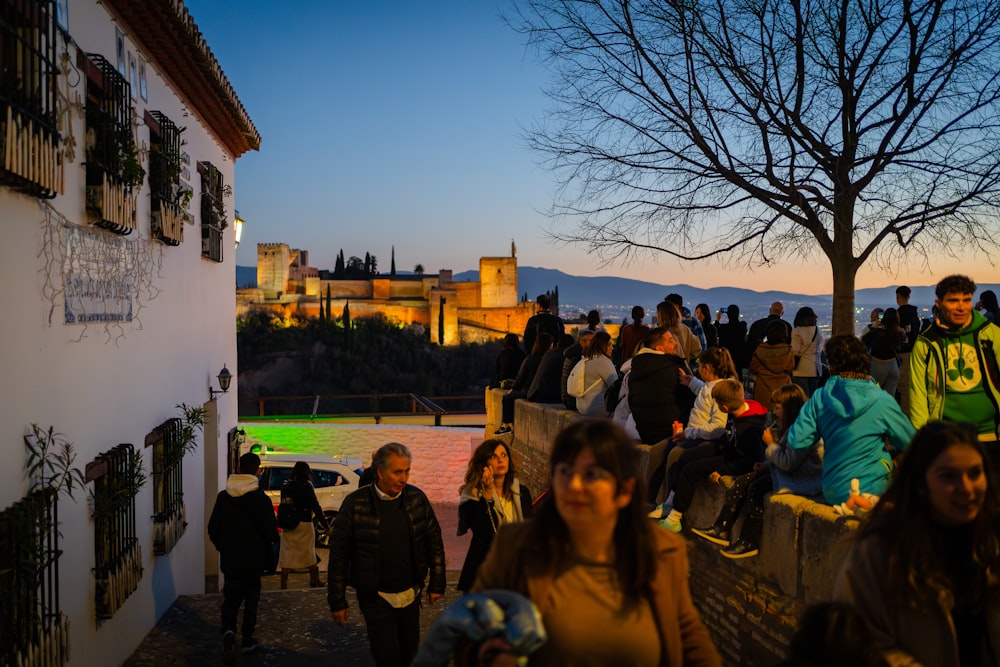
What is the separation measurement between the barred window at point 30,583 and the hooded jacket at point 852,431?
387 centimetres

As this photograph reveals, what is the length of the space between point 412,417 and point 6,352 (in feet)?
63.0

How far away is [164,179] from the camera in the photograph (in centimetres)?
888

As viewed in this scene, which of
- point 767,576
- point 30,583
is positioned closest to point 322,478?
point 30,583

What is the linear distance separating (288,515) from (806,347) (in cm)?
579

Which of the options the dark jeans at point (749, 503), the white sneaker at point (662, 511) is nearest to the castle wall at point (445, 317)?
the white sneaker at point (662, 511)

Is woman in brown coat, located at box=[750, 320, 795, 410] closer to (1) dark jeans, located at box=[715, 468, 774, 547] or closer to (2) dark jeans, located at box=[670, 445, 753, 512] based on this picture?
(2) dark jeans, located at box=[670, 445, 753, 512]

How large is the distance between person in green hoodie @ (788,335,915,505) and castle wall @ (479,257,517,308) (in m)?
87.7

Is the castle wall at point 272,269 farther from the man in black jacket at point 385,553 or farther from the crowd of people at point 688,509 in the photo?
the man in black jacket at point 385,553

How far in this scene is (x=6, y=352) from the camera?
4.82m

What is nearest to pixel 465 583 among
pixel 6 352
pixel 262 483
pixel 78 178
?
pixel 6 352

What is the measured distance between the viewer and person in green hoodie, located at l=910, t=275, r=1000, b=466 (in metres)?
4.66

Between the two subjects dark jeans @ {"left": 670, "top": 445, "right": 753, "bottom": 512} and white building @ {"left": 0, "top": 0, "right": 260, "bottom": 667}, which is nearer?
white building @ {"left": 0, "top": 0, "right": 260, "bottom": 667}

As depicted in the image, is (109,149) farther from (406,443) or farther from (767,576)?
(406,443)

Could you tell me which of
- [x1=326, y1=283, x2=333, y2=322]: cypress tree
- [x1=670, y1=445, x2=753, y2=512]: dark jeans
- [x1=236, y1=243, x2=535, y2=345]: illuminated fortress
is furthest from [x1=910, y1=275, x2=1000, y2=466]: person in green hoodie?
[x1=326, y1=283, x2=333, y2=322]: cypress tree
